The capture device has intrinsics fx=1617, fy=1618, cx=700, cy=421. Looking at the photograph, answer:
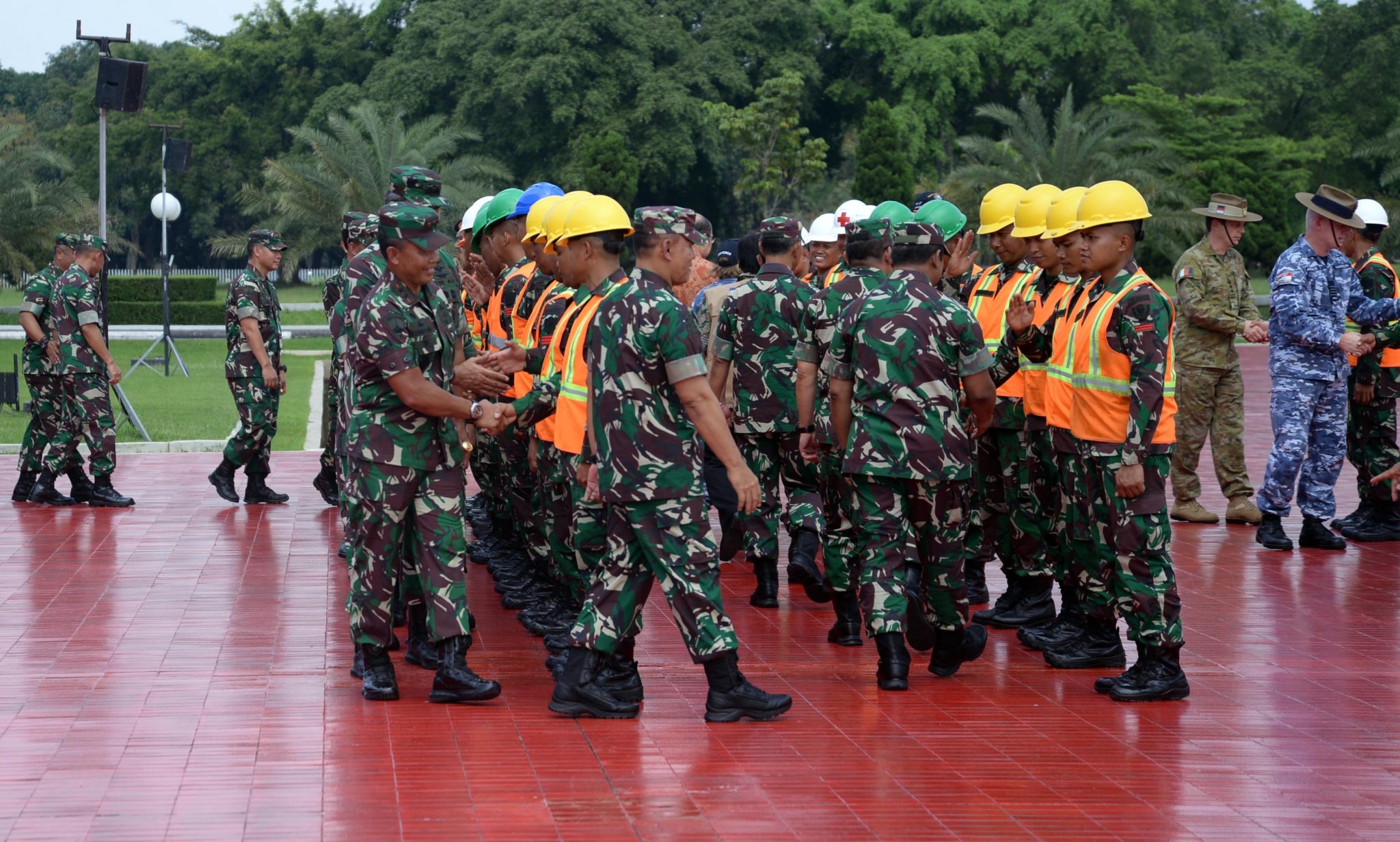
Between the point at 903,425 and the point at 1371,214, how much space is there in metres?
5.31

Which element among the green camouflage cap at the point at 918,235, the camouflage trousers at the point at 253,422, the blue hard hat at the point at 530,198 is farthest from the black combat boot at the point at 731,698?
the camouflage trousers at the point at 253,422

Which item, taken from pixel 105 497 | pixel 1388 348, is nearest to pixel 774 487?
pixel 1388 348

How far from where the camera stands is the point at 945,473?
6.44m

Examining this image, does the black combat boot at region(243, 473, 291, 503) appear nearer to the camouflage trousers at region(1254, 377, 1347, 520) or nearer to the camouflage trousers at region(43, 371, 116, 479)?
the camouflage trousers at region(43, 371, 116, 479)

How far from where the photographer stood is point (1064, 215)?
6.74 m

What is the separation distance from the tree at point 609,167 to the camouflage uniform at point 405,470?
36369 mm

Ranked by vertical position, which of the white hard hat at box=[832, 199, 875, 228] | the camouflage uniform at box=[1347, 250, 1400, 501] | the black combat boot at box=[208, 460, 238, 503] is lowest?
the black combat boot at box=[208, 460, 238, 503]

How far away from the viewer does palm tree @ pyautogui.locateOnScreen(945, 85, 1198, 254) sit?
3734 centimetres

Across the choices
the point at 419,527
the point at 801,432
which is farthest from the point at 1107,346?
the point at 419,527

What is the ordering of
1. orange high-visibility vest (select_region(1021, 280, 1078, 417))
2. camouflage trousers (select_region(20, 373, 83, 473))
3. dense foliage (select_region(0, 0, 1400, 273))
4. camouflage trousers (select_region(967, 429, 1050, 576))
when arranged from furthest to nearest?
dense foliage (select_region(0, 0, 1400, 273)) < camouflage trousers (select_region(20, 373, 83, 473)) < camouflage trousers (select_region(967, 429, 1050, 576)) < orange high-visibility vest (select_region(1021, 280, 1078, 417))

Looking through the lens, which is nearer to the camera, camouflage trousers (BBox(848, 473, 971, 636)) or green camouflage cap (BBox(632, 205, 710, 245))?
green camouflage cap (BBox(632, 205, 710, 245))

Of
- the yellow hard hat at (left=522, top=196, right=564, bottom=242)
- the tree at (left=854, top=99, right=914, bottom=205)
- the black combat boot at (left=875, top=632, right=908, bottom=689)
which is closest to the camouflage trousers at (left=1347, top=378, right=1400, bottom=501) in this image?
the black combat boot at (left=875, top=632, right=908, bottom=689)

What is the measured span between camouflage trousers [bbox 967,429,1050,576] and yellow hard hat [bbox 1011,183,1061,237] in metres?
0.95

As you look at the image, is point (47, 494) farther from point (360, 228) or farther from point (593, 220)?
point (593, 220)
